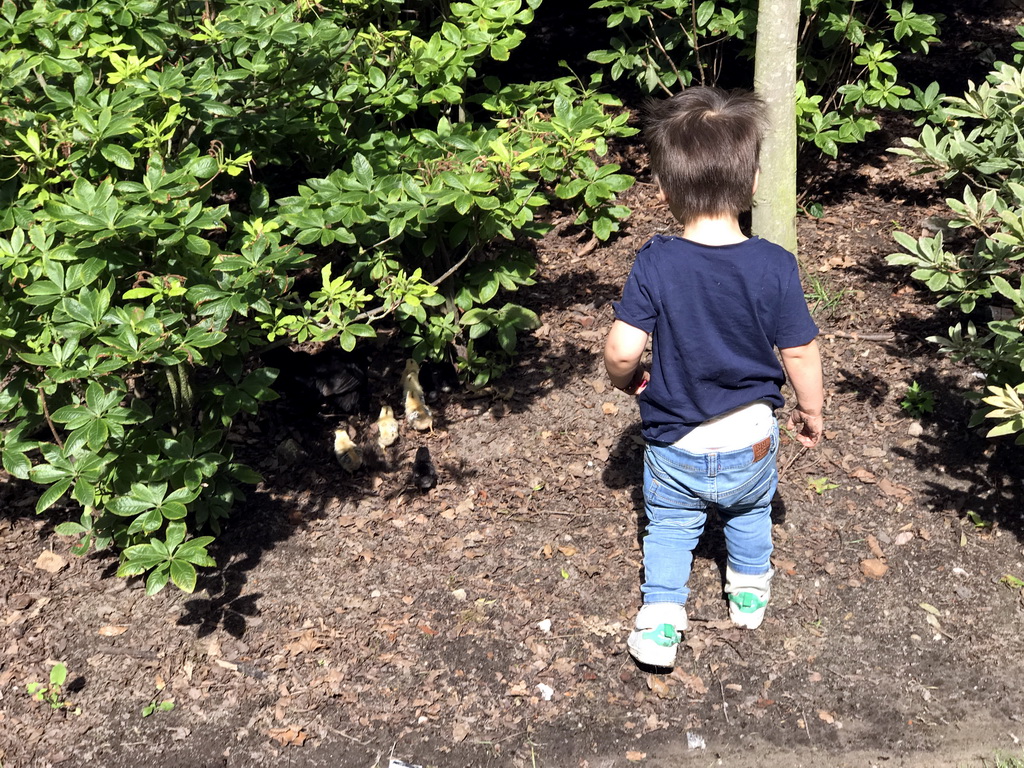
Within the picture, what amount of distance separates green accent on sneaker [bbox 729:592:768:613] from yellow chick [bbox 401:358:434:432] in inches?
62.7

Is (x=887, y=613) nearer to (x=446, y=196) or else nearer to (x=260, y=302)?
(x=446, y=196)

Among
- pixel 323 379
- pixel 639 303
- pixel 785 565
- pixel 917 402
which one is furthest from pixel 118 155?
pixel 917 402

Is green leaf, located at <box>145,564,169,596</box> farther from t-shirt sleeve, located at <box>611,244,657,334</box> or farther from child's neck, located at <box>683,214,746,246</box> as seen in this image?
child's neck, located at <box>683,214,746,246</box>

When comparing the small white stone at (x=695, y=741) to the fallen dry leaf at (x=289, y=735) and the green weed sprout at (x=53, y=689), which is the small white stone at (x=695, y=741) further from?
the green weed sprout at (x=53, y=689)

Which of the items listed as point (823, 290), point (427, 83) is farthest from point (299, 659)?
point (823, 290)

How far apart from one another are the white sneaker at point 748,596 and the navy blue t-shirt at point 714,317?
0.74 meters

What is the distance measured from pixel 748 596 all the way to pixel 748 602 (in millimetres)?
23

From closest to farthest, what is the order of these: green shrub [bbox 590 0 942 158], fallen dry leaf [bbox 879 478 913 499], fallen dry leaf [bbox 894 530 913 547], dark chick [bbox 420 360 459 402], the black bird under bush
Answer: fallen dry leaf [bbox 894 530 913 547], fallen dry leaf [bbox 879 478 913 499], the black bird under bush, dark chick [bbox 420 360 459 402], green shrub [bbox 590 0 942 158]

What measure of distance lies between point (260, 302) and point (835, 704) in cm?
230

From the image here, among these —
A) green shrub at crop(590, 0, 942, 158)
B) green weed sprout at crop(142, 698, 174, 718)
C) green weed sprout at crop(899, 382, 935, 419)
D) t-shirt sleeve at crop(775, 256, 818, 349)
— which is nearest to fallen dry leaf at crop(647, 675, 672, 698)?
t-shirt sleeve at crop(775, 256, 818, 349)

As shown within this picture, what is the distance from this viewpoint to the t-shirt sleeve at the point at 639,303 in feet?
9.37

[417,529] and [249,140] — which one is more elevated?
[249,140]

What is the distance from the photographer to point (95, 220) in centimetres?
269

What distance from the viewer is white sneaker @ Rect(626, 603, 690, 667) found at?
323 cm
